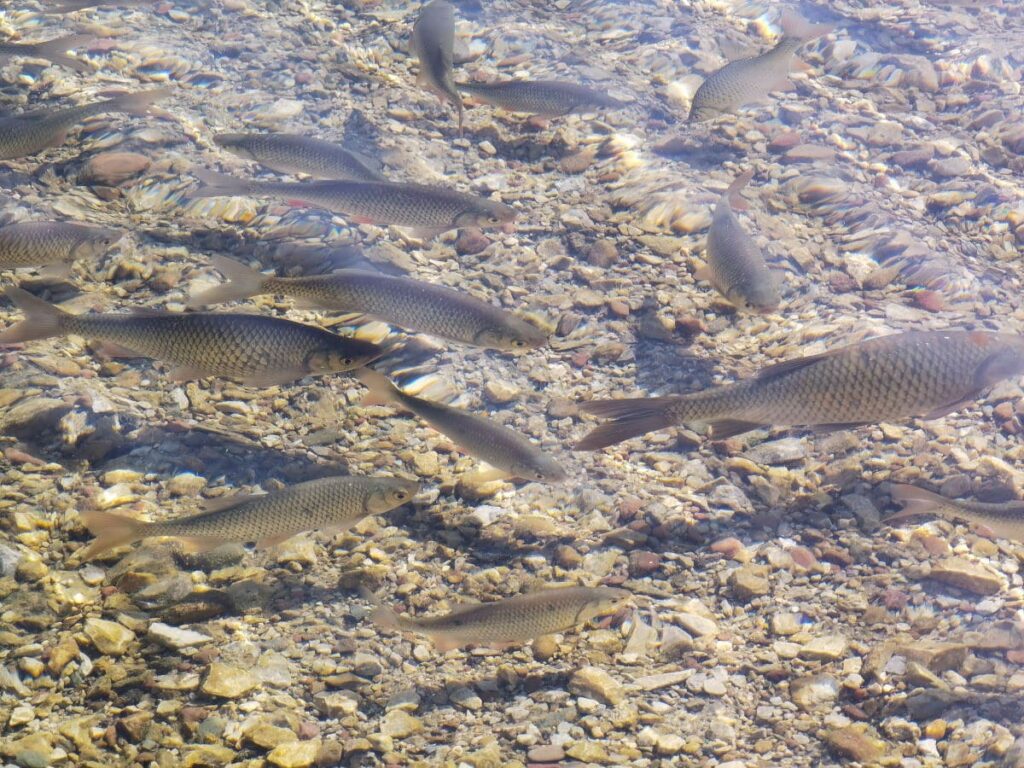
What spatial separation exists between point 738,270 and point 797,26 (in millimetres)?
5072

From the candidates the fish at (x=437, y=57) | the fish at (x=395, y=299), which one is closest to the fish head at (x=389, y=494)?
the fish at (x=395, y=299)

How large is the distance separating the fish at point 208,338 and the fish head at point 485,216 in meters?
1.60

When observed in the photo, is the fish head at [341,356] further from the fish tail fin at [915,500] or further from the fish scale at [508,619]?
the fish tail fin at [915,500]

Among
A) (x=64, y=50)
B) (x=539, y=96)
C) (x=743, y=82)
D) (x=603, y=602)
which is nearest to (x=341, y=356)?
(x=603, y=602)

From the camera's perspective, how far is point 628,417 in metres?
3.84

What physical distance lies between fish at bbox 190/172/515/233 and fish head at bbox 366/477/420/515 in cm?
212

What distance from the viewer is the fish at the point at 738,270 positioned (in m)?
4.80

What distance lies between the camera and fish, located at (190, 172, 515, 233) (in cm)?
521

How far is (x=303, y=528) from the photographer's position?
3.60 meters

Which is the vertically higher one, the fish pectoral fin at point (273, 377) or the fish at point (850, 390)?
the fish at point (850, 390)

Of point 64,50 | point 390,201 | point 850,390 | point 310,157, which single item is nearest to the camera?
point 850,390

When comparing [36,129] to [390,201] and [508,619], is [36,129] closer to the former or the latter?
[390,201]

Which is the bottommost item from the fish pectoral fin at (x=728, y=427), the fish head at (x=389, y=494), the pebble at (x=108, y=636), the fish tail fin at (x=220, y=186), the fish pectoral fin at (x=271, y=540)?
the pebble at (x=108, y=636)

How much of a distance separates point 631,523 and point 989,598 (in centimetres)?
158
